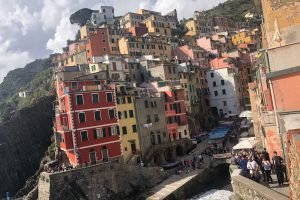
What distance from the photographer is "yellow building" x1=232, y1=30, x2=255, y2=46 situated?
334ft

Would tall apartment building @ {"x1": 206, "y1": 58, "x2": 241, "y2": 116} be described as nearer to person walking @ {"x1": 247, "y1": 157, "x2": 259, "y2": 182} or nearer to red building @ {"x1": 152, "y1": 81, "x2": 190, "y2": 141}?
red building @ {"x1": 152, "y1": 81, "x2": 190, "y2": 141}

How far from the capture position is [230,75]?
72062 millimetres

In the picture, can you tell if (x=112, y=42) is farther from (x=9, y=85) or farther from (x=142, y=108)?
(x=9, y=85)

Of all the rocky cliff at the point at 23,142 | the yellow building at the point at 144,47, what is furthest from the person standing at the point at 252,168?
the yellow building at the point at 144,47

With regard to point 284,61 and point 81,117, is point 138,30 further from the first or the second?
point 284,61

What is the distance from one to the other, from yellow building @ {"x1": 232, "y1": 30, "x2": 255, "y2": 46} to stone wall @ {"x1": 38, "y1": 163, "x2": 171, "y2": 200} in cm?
6891

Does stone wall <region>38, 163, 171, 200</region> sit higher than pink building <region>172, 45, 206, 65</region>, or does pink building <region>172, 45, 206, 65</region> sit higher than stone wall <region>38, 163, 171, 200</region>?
pink building <region>172, 45, 206, 65</region>

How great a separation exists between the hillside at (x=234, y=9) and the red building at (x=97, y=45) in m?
81.7

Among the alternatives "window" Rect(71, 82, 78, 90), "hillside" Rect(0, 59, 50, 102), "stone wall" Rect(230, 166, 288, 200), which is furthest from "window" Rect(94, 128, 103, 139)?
"hillside" Rect(0, 59, 50, 102)

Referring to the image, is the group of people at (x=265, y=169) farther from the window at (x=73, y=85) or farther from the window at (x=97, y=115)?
the window at (x=73, y=85)

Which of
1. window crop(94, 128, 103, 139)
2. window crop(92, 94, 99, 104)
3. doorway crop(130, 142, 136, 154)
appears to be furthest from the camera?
doorway crop(130, 142, 136, 154)

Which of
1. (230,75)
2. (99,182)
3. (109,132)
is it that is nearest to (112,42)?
(230,75)

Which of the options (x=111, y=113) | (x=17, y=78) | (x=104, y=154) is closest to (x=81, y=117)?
(x=111, y=113)

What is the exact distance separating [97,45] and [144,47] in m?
11.7
